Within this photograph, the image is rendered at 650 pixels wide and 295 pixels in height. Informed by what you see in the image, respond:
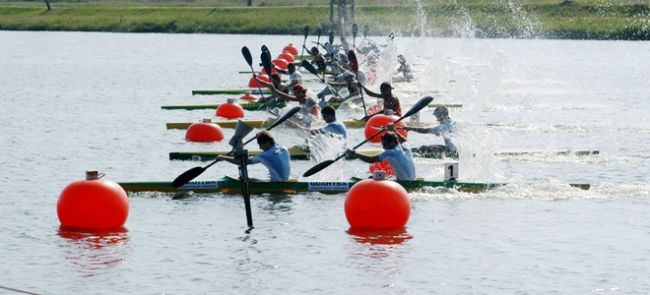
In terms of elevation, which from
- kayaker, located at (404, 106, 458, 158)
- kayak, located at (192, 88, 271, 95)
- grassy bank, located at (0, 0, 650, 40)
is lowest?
kayaker, located at (404, 106, 458, 158)

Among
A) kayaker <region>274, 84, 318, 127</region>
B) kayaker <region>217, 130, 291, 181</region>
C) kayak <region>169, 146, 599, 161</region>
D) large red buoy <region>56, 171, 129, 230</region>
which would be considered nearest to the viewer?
large red buoy <region>56, 171, 129, 230</region>

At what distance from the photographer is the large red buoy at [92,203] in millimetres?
20453

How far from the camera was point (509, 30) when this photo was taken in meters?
94.9

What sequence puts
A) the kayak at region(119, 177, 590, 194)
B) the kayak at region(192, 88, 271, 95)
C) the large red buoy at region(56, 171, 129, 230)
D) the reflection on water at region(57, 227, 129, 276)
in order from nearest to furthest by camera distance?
the reflection on water at region(57, 227, 129, 276)
the large red buoy at region(56, 171, 129, 230)
the kayak at region(119, 177, 590, 194)
the kayak at region(192, 88, 271, 95)

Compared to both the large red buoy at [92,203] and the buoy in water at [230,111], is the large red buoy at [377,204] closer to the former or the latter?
the large red buoy at [92,203]

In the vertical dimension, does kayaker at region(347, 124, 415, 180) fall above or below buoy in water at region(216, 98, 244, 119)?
below

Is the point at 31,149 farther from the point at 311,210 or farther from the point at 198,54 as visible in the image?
the point at 198,54

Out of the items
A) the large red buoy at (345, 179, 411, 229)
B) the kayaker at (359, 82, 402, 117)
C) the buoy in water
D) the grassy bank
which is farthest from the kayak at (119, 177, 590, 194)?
the grassy bank

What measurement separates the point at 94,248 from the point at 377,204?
14.5 ft

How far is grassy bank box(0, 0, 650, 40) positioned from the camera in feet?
297

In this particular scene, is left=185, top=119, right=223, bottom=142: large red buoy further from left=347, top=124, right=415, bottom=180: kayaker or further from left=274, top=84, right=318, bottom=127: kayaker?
left=347, top=124, right=415, bottom=180: kayaker

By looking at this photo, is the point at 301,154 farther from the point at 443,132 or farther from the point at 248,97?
the point at 248,97

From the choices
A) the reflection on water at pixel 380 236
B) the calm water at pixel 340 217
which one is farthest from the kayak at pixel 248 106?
the reflection on water at pixel 380 236

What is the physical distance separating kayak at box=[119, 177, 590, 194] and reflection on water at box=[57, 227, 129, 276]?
9.74 feet
